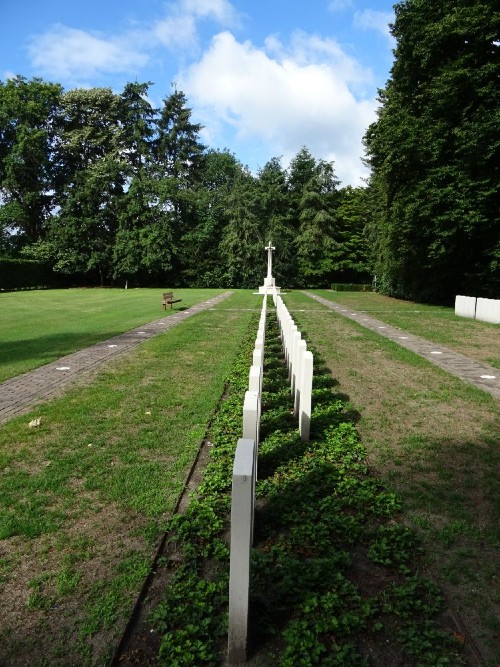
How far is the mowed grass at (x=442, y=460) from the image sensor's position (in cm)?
267

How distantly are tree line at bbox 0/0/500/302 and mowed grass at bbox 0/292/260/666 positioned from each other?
18.0 meters

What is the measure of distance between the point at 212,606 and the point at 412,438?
3.16 m

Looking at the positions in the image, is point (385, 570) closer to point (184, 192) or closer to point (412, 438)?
point (412, 438)

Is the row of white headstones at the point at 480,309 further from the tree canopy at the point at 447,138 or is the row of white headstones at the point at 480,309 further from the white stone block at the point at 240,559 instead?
the white stone block at the point at 240,559

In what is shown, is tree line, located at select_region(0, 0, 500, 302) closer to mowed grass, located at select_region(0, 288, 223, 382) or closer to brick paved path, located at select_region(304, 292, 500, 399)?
brick paved path, located at select_region(304, 292, 500, 399)

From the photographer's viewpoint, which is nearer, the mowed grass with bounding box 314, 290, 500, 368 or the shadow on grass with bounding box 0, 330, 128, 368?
the shadow on grass with bounding box 0, 330, 128, 368

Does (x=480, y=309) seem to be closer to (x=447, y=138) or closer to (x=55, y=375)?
(x=447, y=138)

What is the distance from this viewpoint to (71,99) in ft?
140

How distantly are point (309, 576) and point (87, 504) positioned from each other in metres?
1.80

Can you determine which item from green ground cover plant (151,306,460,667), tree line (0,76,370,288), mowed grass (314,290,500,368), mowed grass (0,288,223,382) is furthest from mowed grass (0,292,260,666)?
tree line (0,76,370,288)

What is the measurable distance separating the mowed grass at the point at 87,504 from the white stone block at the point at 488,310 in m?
12.8

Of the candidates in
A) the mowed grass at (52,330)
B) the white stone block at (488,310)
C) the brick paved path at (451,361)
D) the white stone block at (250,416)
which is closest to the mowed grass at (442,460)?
the brick paved path at (451,361)

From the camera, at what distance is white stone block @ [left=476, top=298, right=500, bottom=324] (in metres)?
16.1

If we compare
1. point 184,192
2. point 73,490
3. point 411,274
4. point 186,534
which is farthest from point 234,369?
point 184,192
